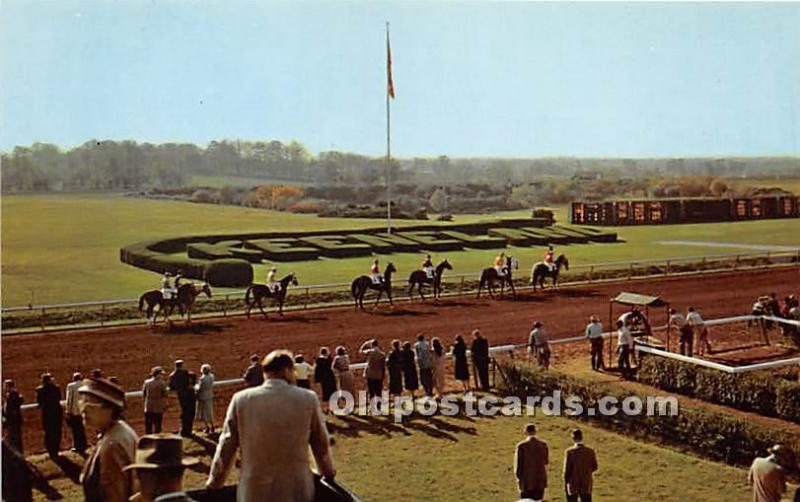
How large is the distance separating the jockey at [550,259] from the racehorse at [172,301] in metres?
5.38

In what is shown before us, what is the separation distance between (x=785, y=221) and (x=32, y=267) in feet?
38.6

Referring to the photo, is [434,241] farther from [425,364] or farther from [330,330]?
[425,364]

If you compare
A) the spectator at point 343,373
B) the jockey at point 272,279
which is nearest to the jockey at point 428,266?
the jockey at point 272,279

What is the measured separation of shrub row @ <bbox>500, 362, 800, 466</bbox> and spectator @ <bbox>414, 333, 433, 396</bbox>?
106 centimetres

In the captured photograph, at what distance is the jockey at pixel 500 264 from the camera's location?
13828mm

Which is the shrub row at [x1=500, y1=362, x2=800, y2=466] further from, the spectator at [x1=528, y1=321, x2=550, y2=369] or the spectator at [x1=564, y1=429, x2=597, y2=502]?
the spectator at [x1=564, y1=429, x2=597, y2=502]

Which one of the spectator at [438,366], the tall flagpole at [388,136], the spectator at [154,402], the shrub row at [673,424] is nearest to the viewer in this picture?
the shrub row at [673,424]

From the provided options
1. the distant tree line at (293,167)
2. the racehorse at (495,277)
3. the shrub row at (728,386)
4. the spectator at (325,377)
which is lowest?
the shrub row at (728,386)

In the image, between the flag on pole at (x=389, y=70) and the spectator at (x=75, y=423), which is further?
the flag on pole at (x=389, y=70)

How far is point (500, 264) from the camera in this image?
13859 millimetres

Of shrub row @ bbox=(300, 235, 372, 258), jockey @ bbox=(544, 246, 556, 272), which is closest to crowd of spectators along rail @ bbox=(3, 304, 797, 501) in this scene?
jockey @ bbox=(544, 246, 556, 272)

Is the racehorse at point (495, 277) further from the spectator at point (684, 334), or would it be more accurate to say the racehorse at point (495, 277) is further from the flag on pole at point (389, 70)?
the flag on pole at point (389, 70)

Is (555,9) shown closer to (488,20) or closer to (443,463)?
(488,20)

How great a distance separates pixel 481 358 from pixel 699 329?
362 centimetres
